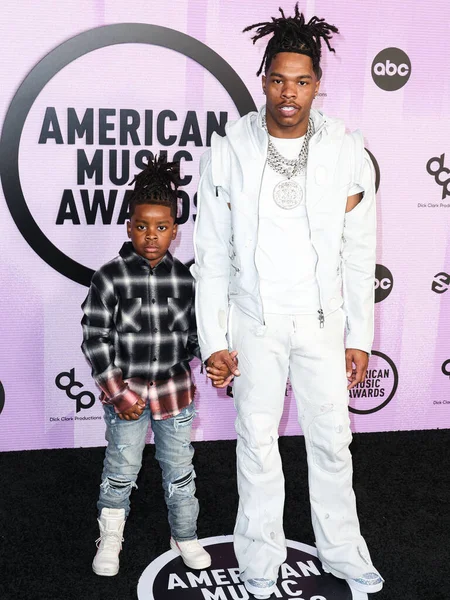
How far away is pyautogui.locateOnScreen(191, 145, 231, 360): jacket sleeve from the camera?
Result: 7.86 feet

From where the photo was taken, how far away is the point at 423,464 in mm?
3547

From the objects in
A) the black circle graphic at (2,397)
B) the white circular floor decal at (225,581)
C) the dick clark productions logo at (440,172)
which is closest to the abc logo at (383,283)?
the dick clark productions logo at (440,172)

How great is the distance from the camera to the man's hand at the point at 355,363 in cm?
251

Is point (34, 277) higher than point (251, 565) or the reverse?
higher

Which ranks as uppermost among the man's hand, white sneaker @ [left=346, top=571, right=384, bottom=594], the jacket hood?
the jacket hood

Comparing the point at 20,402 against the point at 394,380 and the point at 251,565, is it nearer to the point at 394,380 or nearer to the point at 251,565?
the point at 251,565

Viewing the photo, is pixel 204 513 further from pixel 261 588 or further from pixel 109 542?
pixel 261 588

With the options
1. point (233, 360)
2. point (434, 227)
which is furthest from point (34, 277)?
point (434, 227)

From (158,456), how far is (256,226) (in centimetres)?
88

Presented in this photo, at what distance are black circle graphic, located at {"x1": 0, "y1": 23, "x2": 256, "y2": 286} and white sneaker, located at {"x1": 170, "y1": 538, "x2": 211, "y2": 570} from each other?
4.47 ft

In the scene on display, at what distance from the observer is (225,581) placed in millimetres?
2561

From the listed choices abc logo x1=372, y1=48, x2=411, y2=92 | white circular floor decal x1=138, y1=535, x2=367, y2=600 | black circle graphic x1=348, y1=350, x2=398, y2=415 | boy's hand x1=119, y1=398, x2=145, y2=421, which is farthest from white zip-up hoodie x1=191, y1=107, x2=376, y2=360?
black circle graphic x1=348, y1=350, x2=398, y2=415

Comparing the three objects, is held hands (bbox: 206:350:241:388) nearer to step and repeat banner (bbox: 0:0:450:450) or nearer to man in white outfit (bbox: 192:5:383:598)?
man in white outfit (bbox: 192:5:383:598)

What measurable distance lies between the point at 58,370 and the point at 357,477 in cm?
144
